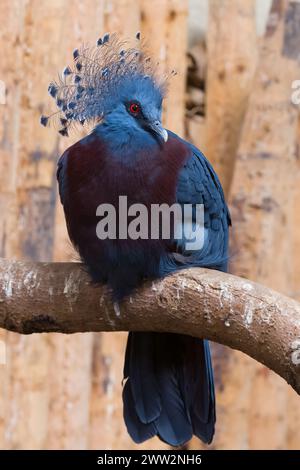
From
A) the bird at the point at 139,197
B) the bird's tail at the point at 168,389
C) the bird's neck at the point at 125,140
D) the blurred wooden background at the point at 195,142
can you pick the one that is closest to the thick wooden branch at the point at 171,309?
the bird at the point at 139,197

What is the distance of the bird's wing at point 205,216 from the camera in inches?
75.1

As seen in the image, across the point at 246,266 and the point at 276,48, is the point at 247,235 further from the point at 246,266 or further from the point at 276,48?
the point at 276,48

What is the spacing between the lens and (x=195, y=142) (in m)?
3.16

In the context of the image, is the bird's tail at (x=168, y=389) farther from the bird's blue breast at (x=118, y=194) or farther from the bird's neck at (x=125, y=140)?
the bird's neck at (x=125, y=140)

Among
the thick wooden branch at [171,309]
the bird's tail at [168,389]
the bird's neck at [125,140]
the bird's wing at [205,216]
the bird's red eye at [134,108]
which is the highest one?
the bird's red eye at [134,108]

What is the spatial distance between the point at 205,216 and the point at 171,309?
0.33 metres

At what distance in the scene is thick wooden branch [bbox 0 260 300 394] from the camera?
1620 mm

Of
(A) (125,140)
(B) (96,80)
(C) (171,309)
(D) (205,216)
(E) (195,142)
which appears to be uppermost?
(E) (195,142)

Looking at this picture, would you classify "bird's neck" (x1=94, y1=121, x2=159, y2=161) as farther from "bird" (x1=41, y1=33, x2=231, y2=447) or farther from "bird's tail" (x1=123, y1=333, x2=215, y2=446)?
"bird's tail" (x1=123, y1=333, x2=215, y2=446)

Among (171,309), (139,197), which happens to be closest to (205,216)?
(139,197)

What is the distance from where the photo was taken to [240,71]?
124 inches

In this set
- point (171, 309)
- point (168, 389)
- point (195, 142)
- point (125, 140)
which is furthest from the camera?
point (195, 142)

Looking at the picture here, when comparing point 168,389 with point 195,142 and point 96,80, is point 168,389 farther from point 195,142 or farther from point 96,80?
point 195,142
